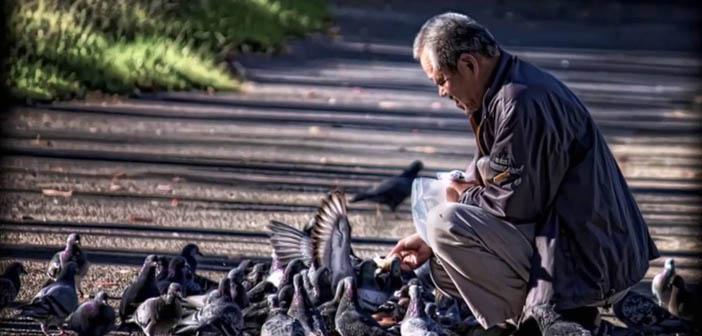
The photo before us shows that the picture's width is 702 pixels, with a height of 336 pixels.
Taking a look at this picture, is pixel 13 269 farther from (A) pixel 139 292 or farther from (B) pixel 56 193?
(B) pixel 56 193

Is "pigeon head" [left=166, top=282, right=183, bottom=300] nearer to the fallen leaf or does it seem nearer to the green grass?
the fallen leaf

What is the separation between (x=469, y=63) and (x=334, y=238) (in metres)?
1.83

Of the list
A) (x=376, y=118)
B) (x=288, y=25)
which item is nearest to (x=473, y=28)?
(x=376, y=118)

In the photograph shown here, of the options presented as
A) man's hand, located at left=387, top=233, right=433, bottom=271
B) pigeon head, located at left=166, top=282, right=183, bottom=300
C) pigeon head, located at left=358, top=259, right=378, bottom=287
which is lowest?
pigeon head, located at left=358, top=259, right=378, bottom=287

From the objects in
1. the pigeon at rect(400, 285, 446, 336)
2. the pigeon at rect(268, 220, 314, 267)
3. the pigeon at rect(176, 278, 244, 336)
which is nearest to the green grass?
the pigeon at rect(268, 220, 314, 267)

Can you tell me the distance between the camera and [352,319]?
7109 millimetres

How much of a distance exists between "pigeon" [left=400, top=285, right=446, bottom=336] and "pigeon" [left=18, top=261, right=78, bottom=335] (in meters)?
1.66

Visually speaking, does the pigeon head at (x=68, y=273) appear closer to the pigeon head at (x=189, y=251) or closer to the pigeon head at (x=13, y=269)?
the pigeon head at (x=13, y=269)

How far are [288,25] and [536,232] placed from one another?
14936mm

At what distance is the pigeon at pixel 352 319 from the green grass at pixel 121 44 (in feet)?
23.4

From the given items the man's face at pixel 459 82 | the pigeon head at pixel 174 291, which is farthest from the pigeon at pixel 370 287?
the man's face at pixel 459 82

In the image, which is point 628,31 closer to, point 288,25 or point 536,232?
point 288,25

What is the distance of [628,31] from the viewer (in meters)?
26.6

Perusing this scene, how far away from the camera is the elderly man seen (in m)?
6.45
